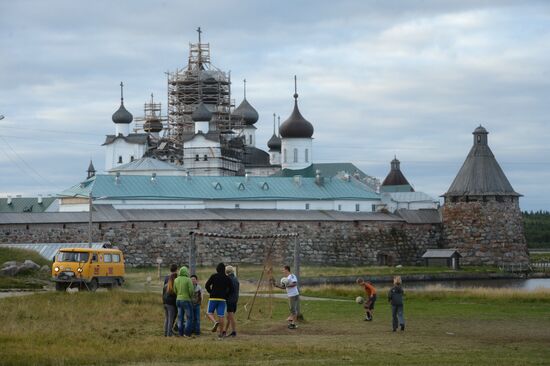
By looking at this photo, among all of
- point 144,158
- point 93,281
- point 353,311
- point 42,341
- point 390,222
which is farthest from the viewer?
point 144,158

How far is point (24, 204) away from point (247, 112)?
17.0 metres

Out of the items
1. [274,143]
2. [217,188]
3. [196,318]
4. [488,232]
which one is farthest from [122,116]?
[196,318]

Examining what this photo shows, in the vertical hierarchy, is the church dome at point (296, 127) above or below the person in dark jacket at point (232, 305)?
above

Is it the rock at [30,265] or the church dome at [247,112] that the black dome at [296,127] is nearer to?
the church dome at [247,112]

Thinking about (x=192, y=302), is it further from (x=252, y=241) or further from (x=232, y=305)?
(x=252, y=241)

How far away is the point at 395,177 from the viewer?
3474 inches

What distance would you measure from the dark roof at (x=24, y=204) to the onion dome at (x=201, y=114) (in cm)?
966

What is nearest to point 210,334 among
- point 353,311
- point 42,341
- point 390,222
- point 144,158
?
point 42,341

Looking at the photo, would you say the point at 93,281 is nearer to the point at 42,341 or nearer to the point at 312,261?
the point at 42,341

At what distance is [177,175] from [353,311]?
43377 millimetres

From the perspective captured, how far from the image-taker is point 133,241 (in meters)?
55.4

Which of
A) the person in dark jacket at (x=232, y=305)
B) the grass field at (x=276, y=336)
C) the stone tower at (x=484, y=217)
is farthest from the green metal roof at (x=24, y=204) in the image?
the person in dark jacket at (x=232, y=305)

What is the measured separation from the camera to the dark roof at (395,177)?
3460 inches

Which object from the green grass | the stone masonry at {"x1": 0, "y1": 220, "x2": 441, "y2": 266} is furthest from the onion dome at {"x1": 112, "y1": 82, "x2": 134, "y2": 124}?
the green grass
